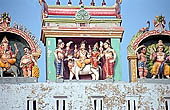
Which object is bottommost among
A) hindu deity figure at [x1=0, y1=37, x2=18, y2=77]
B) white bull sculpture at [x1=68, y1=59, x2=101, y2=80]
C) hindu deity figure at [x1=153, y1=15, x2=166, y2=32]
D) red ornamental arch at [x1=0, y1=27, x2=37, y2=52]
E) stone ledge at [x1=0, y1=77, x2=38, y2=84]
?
stone ledge at [x1=0, y1=77, x2=38, y2=84]

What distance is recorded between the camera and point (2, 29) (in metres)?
28.9

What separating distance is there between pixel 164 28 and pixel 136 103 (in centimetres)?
438

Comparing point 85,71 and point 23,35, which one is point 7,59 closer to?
point 23,35

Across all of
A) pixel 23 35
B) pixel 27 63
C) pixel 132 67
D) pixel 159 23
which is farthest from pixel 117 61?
pixel 23 35

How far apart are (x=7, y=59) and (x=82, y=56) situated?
3420 millimetres

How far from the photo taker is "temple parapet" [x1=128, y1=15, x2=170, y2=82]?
95.3ft

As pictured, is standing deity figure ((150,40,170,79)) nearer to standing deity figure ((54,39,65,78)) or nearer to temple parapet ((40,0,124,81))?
temple parapet ((40,0,124,81))

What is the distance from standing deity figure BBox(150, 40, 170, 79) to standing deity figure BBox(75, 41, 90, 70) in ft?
10.1

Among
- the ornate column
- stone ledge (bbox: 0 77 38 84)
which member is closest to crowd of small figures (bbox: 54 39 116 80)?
the ornate column

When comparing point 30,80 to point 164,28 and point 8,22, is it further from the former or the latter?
point 164,28

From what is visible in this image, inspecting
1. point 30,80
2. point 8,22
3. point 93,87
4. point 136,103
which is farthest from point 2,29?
point 136,103

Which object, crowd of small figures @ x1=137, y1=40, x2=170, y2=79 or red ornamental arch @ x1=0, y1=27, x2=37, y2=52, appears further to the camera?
crowd of small figures @ x1=137, y1=40, x2=170, y2=79

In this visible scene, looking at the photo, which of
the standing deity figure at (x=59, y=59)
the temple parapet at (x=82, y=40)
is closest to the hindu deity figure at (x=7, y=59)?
the temple parapet at (x=82, y=40)

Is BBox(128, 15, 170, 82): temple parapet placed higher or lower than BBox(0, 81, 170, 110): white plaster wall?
higher
